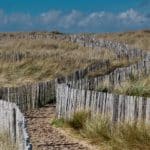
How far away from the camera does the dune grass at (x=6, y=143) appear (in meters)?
8.88

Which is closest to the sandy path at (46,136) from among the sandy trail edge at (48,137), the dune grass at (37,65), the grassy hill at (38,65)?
the sandy trail edge at (48,137)

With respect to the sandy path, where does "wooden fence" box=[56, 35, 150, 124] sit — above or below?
above

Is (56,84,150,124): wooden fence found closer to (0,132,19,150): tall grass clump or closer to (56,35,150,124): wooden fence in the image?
(56,35,150,124): wooden fence

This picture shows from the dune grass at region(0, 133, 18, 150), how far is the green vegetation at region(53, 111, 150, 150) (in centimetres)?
176

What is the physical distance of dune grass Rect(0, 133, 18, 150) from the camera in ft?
29.1

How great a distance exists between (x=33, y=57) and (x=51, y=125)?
1678cm

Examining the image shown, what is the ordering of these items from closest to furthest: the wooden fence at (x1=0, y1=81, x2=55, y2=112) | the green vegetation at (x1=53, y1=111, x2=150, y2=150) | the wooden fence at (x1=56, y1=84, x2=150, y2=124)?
the green vegetation at (x1=53, y1=111, x2=150, y2=150), the wooden fence at (x1=56, y1=84, x2=150, y2=124), the wooden fence at (x1=0, y1=81, x2=55, y2=112)

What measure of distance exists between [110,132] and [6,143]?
2.47 meters

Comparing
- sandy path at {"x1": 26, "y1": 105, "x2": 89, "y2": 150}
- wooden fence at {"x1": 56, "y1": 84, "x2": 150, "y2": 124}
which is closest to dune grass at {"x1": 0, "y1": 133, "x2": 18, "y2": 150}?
sandy path at {"x1": 26, "y1": 105, "x2": 89, "y2": 150}

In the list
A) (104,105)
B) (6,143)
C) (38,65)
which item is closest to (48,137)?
(104,105)

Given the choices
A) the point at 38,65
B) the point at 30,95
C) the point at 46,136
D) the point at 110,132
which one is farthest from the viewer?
the point at 38,65

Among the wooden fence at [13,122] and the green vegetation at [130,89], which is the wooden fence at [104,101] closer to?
the green vegetation at [130,89]

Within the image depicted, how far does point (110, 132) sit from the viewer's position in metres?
11.2

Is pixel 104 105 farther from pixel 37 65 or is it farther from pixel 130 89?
pixel 37 65
